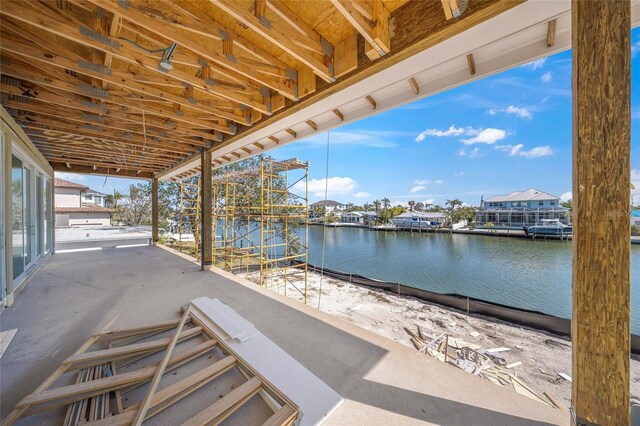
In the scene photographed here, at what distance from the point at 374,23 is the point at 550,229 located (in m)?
34.8

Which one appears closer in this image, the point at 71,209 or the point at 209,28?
the point at 209,28

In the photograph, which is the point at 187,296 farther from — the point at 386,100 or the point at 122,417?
the point at 386,100

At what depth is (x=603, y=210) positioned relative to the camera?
108 cm

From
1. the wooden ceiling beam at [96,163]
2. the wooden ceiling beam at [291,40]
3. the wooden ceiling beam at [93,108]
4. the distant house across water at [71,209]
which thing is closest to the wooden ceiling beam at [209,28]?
the wooden ceiling beam at [291,40]

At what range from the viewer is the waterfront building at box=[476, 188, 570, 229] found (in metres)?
29.3

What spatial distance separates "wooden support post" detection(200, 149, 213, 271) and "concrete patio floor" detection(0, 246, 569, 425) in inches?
26.8

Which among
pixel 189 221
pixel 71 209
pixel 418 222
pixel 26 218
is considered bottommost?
pixel 418 222

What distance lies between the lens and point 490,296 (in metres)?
Answer: 12.6

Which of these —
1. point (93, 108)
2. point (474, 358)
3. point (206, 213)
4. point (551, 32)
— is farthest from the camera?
point (474, 358)

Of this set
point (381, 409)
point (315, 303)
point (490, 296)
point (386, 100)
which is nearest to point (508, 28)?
point (386, 100)

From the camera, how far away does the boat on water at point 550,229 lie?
82.7 ft

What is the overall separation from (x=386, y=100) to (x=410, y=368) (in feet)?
8.85

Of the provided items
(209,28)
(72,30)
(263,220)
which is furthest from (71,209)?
(209,28)

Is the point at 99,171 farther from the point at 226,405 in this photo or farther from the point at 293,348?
the point at 226,405
